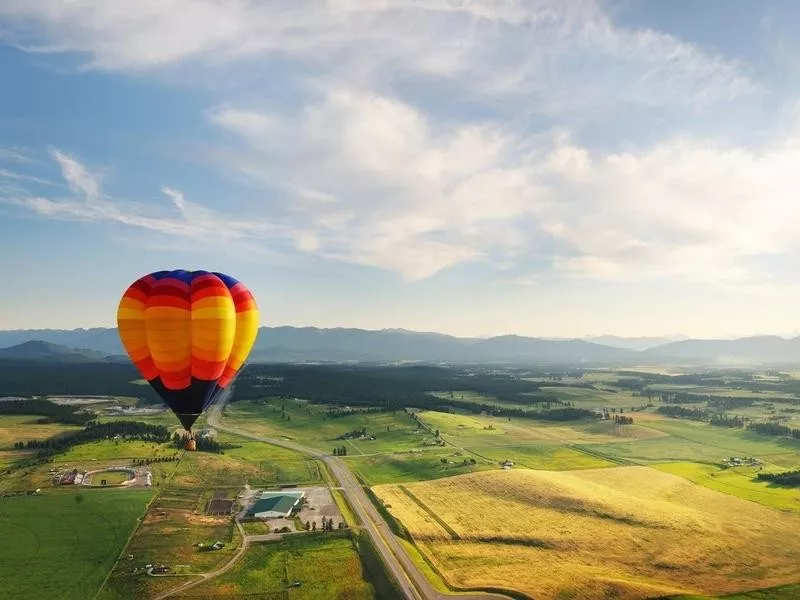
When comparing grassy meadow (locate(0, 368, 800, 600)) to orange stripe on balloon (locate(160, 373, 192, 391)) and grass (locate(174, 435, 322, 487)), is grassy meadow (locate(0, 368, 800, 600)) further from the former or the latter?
orange stripe on balloon (locate(160, 373, 192, 391))

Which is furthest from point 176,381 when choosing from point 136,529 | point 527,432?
point 527,432

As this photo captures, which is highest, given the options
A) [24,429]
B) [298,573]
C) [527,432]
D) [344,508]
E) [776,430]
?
[776,430]

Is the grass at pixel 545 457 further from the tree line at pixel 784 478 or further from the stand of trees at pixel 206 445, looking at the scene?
the stand of trees at pixel 206 445

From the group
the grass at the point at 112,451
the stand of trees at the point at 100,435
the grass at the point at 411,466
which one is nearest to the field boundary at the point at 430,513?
the grass at the point at 411,466

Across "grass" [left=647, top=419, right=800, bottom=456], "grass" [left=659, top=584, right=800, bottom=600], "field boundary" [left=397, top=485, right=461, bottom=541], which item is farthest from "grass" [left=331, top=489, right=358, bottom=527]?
"grass" [left=647, top=419, right=800, bottom=456]

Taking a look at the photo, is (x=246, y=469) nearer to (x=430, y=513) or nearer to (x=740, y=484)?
(x=430, y=513)

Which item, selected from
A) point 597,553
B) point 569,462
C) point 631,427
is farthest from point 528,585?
point 631,427

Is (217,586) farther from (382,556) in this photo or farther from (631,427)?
(631,427)
